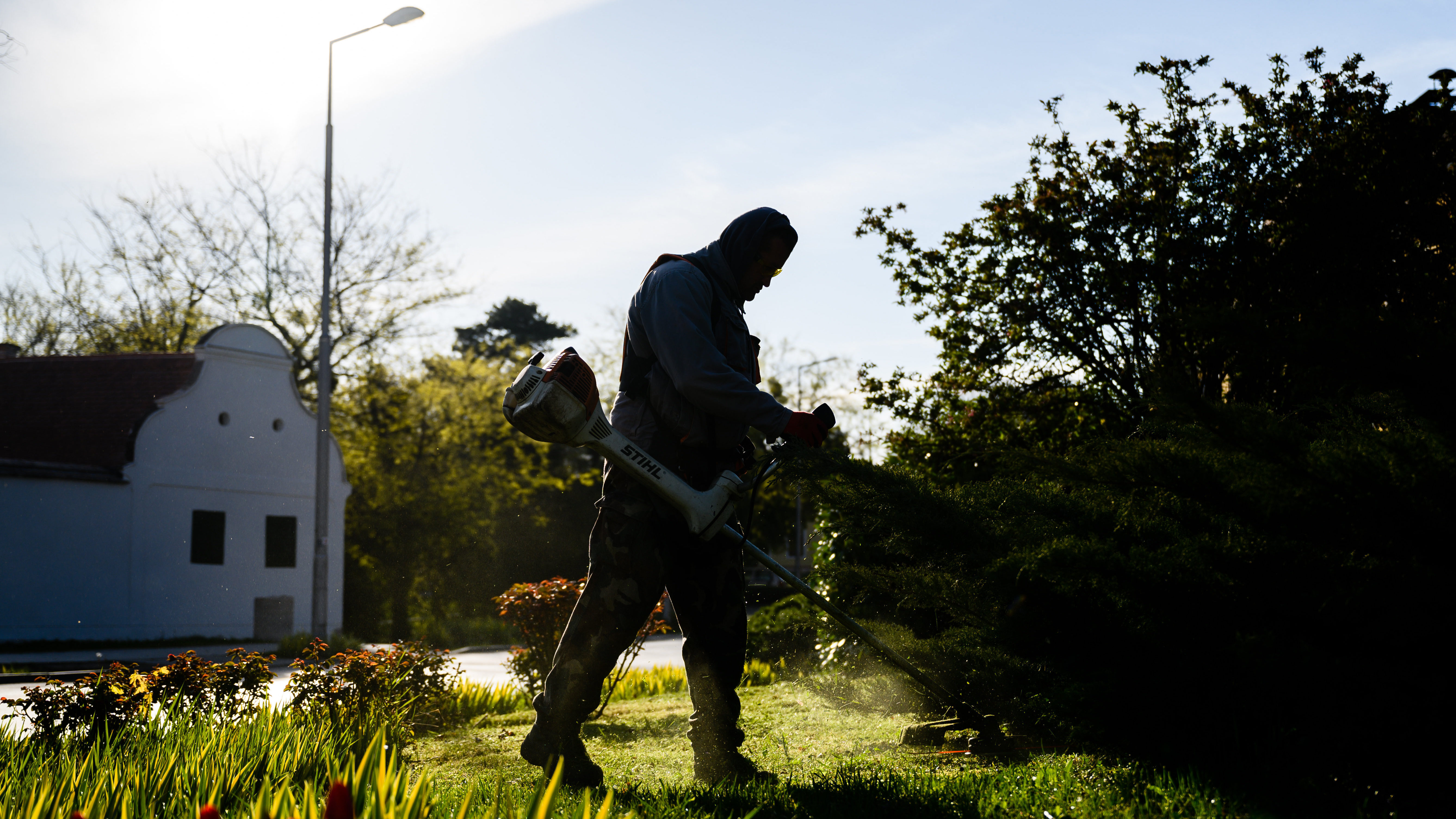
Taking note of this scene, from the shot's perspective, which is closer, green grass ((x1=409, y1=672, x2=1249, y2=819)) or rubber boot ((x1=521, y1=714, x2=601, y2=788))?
green grass ((x1=409, y1=672, x2=1249, y2=819))

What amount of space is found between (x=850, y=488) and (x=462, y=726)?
16.2 feet

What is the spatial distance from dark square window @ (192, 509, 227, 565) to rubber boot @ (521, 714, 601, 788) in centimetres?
2215

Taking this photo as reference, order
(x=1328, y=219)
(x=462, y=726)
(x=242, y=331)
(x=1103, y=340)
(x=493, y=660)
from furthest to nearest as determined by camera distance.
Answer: (x=242, y=331) → (x=493, y=660) → (x=1103, y=340) → (x=1328, y=219) → (x=462, y=726)

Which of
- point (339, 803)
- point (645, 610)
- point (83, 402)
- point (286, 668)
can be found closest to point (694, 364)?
point (645, 610)

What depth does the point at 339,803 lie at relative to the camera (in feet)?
4.41

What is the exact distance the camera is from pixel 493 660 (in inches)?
715

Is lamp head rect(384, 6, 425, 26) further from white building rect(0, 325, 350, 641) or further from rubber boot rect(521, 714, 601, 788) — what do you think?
rubber boot rect(521, 714, 601, 788)

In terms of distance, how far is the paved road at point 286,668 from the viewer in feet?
40.5

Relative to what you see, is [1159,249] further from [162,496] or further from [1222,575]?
[162,496]

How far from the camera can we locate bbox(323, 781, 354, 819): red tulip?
52.4 inches

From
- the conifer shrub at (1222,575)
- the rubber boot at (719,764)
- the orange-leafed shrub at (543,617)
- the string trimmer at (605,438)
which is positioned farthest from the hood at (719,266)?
the orange-leafed shrub at (543,617)

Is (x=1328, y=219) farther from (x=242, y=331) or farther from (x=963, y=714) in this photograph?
(x=242, y=331)

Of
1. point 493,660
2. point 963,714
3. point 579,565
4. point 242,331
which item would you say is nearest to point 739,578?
point 963,714

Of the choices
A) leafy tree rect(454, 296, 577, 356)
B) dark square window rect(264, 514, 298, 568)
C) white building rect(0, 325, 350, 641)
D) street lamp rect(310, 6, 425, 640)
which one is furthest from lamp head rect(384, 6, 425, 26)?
leafy tree rect(454, 296, 577, 356)
